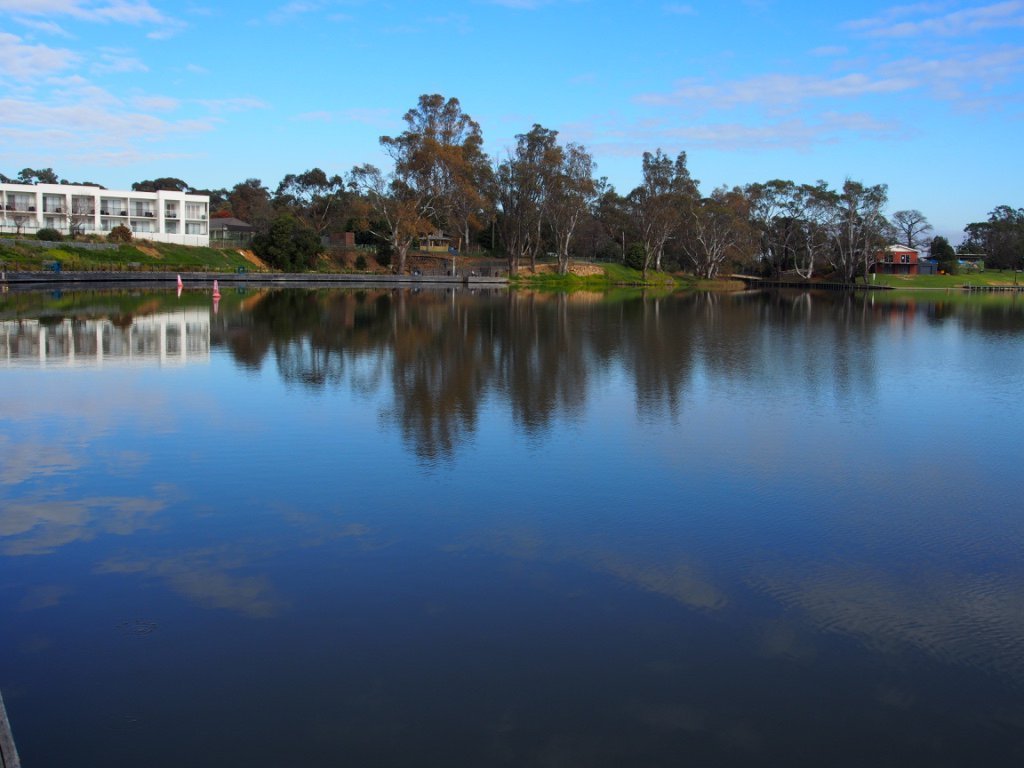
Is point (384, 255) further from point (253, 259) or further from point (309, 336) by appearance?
point (309, 336)

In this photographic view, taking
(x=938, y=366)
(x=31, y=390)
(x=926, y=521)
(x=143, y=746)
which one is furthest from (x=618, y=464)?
(x=938, y=366)

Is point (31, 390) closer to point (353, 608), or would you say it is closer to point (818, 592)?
point (353, 608)

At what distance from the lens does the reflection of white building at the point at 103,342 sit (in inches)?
868

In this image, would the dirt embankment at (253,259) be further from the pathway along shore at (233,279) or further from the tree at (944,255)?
the tree at (944,255)

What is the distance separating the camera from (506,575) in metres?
8.12

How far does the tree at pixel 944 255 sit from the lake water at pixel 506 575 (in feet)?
333

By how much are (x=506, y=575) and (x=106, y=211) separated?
9408cm

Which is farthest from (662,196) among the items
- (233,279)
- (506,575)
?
(506,575)

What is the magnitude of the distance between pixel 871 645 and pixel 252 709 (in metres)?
4.64

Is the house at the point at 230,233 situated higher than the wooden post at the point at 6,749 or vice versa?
the house at the point at 230,233

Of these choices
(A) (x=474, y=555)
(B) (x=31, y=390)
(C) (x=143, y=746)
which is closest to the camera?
(C) (x=143, y=746)

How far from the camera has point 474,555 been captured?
8.63 metres

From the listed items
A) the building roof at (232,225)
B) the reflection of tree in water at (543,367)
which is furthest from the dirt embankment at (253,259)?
the reflection of tree in water at (543,367)

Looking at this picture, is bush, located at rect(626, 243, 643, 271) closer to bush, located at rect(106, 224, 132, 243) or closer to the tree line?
the tree line
